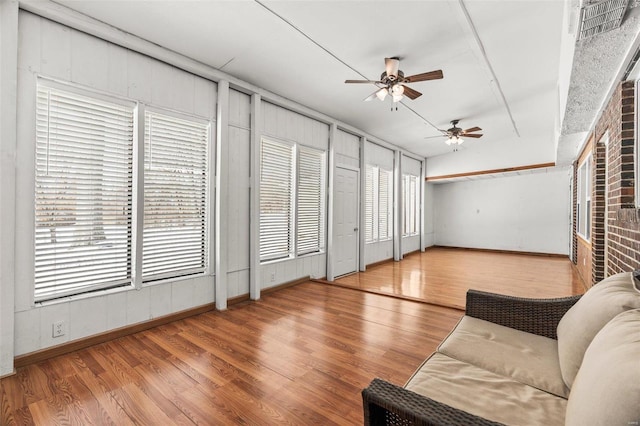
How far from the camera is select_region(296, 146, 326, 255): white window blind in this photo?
4816 millimetres

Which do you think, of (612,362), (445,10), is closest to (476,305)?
(612,362)

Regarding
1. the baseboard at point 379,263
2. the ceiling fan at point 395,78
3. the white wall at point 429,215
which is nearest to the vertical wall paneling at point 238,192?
the ceiling fan at point 395,78

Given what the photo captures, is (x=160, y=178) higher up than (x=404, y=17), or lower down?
lower down

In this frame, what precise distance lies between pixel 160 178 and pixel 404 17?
9.58 feet

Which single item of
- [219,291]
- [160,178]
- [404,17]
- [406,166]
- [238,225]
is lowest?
[219,291]

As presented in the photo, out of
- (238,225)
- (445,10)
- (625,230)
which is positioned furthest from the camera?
(238,225)

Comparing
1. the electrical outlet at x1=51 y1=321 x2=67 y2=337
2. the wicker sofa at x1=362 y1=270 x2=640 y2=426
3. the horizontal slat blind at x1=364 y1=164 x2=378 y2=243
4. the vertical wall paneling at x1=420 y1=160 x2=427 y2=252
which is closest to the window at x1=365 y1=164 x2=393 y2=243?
the horizontal slat blind at x1=364 y1=164 x2=378 y2=243

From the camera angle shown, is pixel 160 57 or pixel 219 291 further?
pixel 219 291

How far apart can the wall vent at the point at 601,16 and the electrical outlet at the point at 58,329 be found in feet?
13.9

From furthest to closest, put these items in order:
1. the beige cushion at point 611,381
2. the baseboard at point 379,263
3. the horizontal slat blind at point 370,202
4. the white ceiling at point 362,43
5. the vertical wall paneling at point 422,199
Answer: the vertical wall paneling at point 422,199 → the baseboard at point 379,263 → the horizontal slat blind at point 370,202 → the white ceiling at point 362,43 → the beige cushion at point 611,381

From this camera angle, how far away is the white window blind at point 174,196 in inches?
120

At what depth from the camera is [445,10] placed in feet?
8.74

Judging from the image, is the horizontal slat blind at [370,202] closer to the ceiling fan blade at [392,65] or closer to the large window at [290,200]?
the large window at [290,200]

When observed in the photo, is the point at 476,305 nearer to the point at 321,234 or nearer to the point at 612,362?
the point at 612,362
